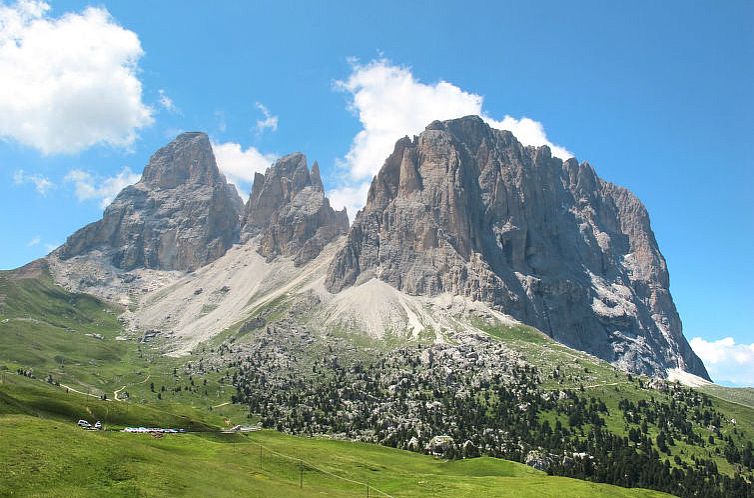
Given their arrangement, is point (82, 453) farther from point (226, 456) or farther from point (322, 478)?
point (322, 478)

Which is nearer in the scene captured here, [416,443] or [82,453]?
[82,453]

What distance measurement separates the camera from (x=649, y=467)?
177000 millimetres

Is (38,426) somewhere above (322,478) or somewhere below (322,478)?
above

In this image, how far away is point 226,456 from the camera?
9269 cm

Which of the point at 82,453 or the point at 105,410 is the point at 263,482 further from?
the point at 105,410

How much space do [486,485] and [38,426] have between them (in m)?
78.3

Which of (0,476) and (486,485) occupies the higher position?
(0,476)

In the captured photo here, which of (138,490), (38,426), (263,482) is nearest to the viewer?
(138,490)

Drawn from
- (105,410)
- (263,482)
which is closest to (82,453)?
(263,482)

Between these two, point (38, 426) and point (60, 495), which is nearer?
point (60, 495)

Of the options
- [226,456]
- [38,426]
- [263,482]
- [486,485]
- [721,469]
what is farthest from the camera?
[721,469]

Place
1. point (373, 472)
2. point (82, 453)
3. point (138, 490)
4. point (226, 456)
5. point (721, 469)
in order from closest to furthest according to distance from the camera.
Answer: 1. point (138, 490)
2. point (82, 453)
3. point (226, 456)
4. point (373, 472)
5. point (721, 469)

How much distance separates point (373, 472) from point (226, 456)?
36.4 metres

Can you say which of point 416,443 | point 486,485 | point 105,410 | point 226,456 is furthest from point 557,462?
point 105,410
